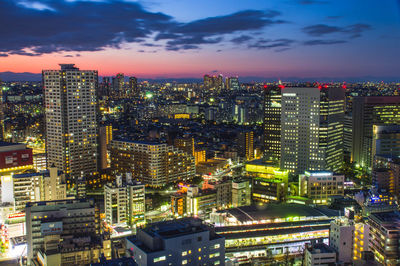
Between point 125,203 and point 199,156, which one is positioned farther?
point 199,156

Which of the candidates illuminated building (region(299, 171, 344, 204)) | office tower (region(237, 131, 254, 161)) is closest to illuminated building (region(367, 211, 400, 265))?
illuminated building (region(299, 171, 344, 204))

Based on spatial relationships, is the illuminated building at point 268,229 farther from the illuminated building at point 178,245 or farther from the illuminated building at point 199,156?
the illuminated building at point 199,156

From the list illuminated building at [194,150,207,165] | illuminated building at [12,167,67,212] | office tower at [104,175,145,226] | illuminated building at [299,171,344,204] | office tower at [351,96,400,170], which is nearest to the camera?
office tower at [104,175,145,226]

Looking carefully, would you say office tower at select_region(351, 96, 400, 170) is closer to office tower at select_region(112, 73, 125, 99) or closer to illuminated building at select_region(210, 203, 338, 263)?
illuminated building at select_region(210, 203, 338, 263)

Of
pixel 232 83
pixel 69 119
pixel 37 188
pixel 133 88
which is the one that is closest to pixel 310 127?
pixel 69 119

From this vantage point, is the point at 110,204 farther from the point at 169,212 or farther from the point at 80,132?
the point at 80,132

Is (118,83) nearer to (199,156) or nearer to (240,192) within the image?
(199,156)
